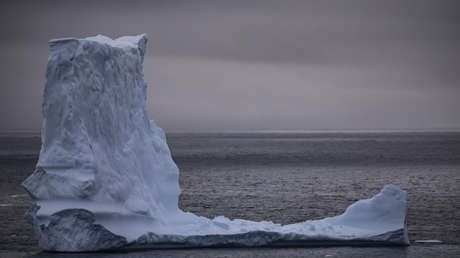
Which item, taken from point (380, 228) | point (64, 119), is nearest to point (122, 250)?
point (64, 119)

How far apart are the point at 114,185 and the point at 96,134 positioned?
1412 millimetres

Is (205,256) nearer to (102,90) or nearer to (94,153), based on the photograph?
(94,153)

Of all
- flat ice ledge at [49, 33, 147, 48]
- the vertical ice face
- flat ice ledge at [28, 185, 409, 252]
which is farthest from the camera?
flat ice ledge at [49, 33, 147, 48]

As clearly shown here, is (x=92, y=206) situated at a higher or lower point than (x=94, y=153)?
lower

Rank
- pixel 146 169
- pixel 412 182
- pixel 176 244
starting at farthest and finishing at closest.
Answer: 1. pixel 412 182
2. pixel 146 169
3. pixel 176 244

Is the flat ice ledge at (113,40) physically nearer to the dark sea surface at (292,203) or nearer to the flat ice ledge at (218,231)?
the flat ice ledge at (218,231)

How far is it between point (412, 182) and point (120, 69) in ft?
94.6

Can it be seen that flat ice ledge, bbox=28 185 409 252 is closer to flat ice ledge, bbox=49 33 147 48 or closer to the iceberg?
the iceberg

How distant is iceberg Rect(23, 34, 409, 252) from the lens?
50.8 feet

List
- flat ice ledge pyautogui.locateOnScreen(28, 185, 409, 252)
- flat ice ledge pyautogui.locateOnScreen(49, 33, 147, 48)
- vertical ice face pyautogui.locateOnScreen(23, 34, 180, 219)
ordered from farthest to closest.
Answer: flat ice ledge pyautogui.locateOnScreen(49, 33, 147, 48), vertical ice face pyautogui.locateOnScreen(23, 34, 180, 219), flat ice ledge pyautogui.locateOnScreen(28, 185, 409, 252)

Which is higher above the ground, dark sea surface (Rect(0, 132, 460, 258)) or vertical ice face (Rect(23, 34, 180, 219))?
vertical ice face (Rect(23, 34, 180, 219))

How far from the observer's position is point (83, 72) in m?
16.2


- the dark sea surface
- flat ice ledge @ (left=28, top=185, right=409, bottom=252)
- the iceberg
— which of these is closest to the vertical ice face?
the iceberg

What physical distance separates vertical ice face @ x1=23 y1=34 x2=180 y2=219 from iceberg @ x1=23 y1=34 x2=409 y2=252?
0.02 m
